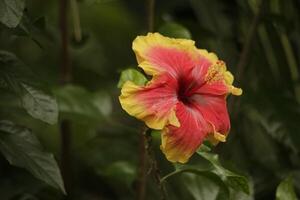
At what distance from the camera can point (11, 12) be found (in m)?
1.01

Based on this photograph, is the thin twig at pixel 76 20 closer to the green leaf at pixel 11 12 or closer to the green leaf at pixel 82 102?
the green leaf at pixel 82 102

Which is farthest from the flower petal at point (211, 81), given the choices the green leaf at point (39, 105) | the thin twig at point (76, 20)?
the thin twig at point (76, 20)

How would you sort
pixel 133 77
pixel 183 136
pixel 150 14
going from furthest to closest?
pixel 150 14 → pixel 133 77 → pixel 183 136

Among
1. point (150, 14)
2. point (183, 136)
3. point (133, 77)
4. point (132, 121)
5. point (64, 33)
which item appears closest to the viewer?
point (183, 136)

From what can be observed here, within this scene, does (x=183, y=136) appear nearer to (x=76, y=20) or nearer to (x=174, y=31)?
(x=174, y=31)

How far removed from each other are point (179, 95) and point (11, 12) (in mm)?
264

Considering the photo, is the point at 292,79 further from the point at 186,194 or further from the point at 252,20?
the point at 186,194

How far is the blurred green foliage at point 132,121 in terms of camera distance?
1.08 metres

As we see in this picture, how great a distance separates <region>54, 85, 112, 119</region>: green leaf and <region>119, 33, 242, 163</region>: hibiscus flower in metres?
0.37

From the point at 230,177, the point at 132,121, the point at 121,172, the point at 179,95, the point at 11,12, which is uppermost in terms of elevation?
the point at 11,12

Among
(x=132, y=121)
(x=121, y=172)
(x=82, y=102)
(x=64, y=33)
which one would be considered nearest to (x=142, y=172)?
(x=121, y=172)

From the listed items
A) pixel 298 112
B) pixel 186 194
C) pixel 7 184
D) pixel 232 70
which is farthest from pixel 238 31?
pixel 7 184

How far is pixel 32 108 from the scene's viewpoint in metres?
1.04

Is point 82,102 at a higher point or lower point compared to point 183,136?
lower
